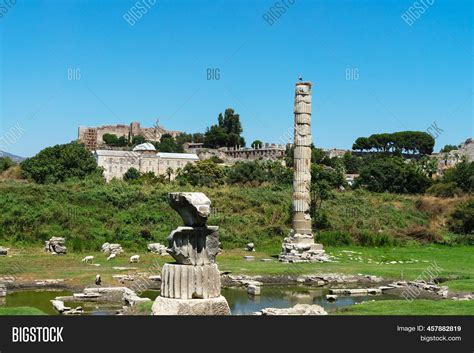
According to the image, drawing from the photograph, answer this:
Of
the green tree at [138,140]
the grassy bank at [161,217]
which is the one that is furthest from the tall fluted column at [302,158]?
the green tree at [138,140]

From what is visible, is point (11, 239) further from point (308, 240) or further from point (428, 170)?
point (428, 170)

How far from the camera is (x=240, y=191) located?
160ft

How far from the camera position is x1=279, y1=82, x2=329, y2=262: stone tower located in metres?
31.9

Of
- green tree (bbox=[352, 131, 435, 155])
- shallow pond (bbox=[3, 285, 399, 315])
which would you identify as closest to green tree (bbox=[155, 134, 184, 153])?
green tree (bbox=[352, 131, 435, 155])

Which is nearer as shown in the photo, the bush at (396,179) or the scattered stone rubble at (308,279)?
the scattered stone rubble at (308,279)

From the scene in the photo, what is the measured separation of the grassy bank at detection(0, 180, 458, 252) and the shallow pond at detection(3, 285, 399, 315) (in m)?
10.8

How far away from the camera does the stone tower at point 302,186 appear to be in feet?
105

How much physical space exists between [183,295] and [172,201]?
1.77 m

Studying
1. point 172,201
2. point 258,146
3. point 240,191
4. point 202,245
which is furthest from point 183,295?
point 258,146

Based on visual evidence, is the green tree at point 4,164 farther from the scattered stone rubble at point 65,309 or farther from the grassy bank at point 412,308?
the grassy bank at point 412,308

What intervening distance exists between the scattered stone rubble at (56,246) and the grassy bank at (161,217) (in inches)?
46.8

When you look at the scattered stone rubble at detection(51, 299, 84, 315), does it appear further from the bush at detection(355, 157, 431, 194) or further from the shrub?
the bush at detection(355, 157, 431, 194)

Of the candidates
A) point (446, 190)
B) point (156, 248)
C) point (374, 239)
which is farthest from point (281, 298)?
point (446, 190)

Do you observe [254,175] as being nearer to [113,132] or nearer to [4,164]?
[4,164]
